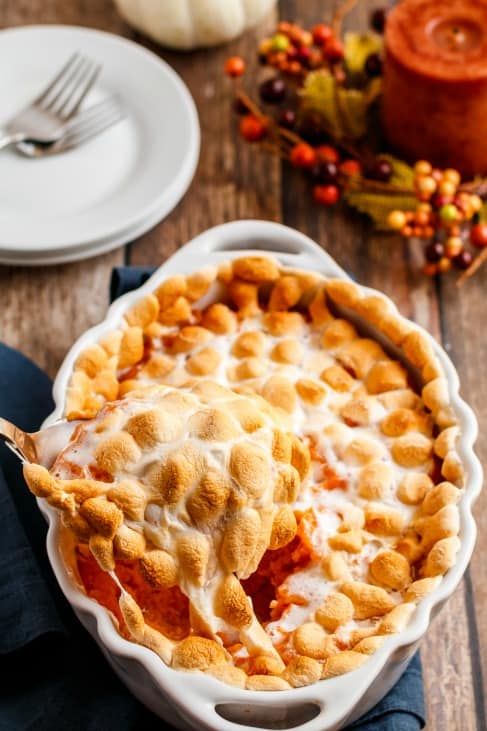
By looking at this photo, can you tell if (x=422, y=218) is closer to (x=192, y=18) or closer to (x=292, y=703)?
(x=192, y=18)

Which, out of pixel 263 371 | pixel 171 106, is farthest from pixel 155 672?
pixel 171 106

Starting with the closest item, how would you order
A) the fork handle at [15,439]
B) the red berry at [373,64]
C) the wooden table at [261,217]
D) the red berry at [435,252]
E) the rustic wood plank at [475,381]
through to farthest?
the fork handle at [15,439]
the rustic wood plank at [475,381]
the wooden table at [261,217]
the red berry at [435,252]
the red berry at [373,64]

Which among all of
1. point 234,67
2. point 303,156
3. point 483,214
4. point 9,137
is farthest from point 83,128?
point 483,214

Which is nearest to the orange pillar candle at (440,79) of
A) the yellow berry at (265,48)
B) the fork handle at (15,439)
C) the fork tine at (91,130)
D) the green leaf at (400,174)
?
the green leaf at (400,174)

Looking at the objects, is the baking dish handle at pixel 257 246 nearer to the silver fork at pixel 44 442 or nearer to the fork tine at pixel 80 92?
the silver fork at pixel 44 442

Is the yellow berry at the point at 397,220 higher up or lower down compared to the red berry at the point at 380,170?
lower down

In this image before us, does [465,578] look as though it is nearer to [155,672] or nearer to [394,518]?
[394,518]
